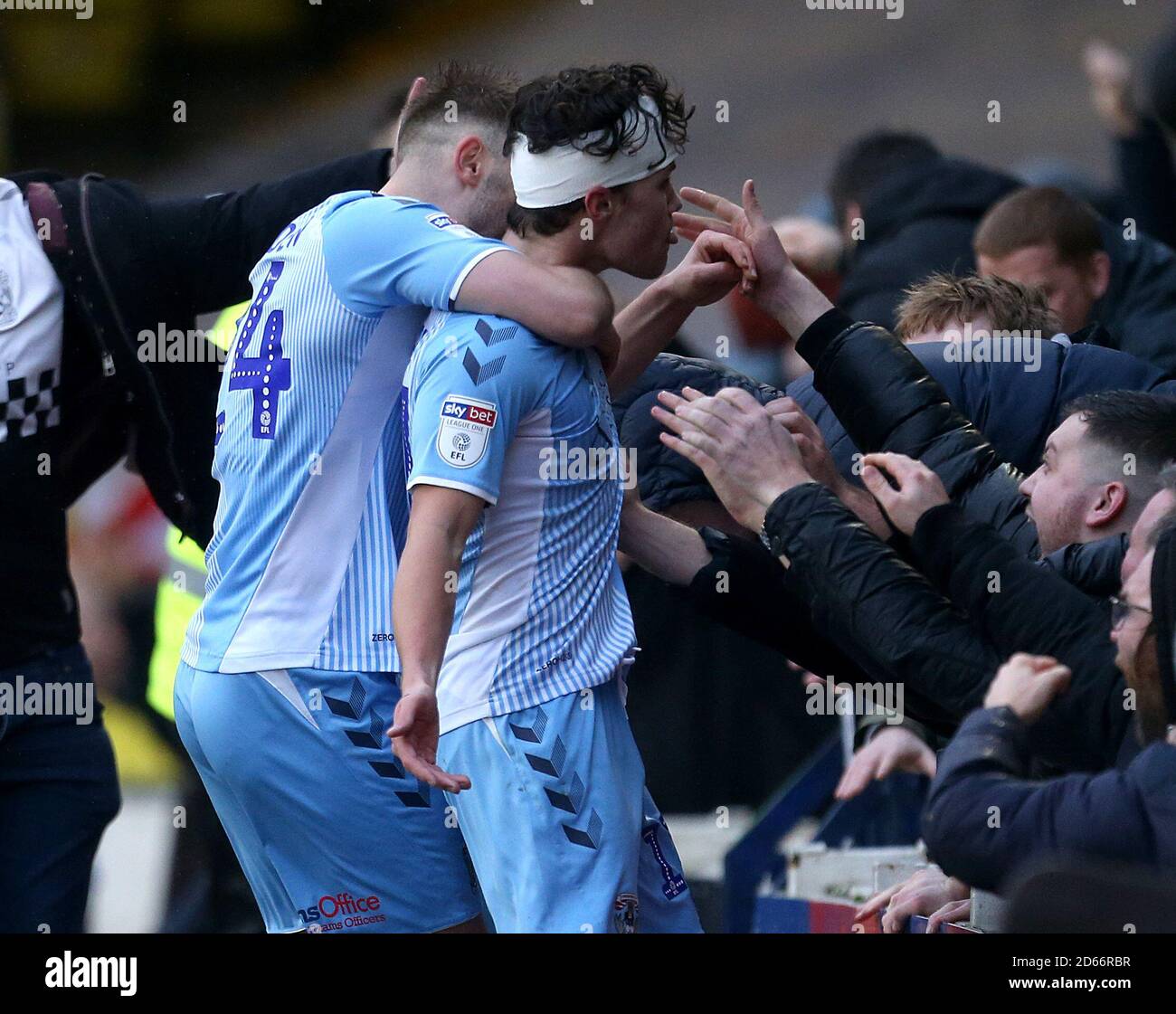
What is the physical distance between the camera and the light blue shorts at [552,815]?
2312 millimetres

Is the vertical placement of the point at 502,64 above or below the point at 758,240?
above

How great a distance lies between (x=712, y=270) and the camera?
111 inches

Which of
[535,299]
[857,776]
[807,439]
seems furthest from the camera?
[857,776]

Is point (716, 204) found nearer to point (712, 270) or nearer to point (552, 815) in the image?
point (712, 270)

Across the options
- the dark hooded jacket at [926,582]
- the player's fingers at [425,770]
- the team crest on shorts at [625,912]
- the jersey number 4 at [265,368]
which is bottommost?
the team crest on shorts at [625,912]

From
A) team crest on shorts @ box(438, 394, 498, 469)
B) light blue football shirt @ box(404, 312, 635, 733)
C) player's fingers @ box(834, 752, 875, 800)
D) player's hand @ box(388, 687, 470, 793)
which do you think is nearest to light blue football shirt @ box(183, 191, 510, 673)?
light blue football shirt @ box(404, 312, 635, 733)

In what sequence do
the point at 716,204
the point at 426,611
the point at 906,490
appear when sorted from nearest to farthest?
the point at 426,611, the point at 906,490, the point at 716,204

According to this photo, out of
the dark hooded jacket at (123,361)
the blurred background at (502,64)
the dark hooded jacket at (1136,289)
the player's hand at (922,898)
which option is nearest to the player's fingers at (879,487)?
the player's hand at (922,898)

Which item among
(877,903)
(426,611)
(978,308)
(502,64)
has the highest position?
(502,64)

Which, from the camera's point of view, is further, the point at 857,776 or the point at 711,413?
the point at 857,776

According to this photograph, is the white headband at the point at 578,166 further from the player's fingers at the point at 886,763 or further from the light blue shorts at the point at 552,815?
the player's fingers at the point at 886,763

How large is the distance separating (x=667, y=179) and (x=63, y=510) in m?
1.35

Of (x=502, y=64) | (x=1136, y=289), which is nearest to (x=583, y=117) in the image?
(x=1136, y=289)

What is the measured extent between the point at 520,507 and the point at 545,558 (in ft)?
0.26
